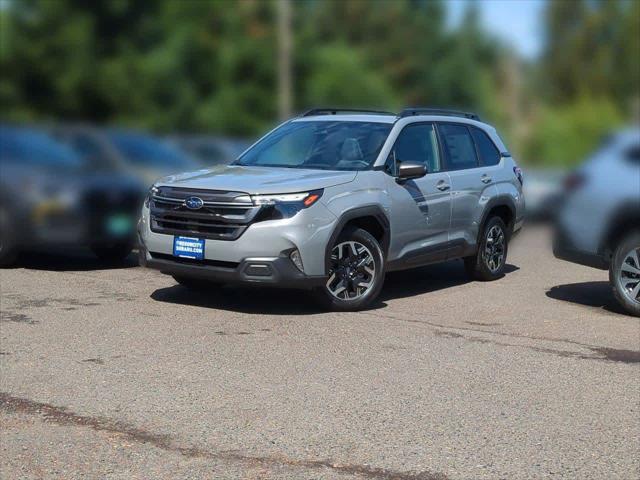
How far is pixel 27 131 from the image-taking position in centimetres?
1227

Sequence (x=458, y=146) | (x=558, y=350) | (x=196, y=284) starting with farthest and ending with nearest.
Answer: (x=458, y=146)
(x=196, y=284)
(x=558, y=350)

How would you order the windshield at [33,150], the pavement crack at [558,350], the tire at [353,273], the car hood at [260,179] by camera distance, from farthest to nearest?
the windshield at [33,150]
the tire at [353,273]
the car hood at [260,179]
the pavement crack at [558,350]

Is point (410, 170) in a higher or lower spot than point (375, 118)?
lower

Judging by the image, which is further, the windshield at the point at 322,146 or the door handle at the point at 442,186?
the door handle at the point at 442,186

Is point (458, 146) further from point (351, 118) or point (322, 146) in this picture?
point (322, 146)

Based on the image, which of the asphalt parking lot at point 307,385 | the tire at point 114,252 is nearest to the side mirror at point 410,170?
the asphalt parking lot at point 307,385

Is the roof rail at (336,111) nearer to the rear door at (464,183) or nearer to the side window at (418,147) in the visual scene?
the side window at (418,147)

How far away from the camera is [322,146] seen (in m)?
10.1

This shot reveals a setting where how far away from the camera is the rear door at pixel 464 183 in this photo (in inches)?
423

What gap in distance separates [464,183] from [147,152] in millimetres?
4485

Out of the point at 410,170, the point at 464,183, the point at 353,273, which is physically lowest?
the point at 353,273

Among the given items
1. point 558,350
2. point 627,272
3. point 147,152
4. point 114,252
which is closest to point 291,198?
point 558,350

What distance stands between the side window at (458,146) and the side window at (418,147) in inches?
7.6

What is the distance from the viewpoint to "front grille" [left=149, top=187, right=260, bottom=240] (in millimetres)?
8820
